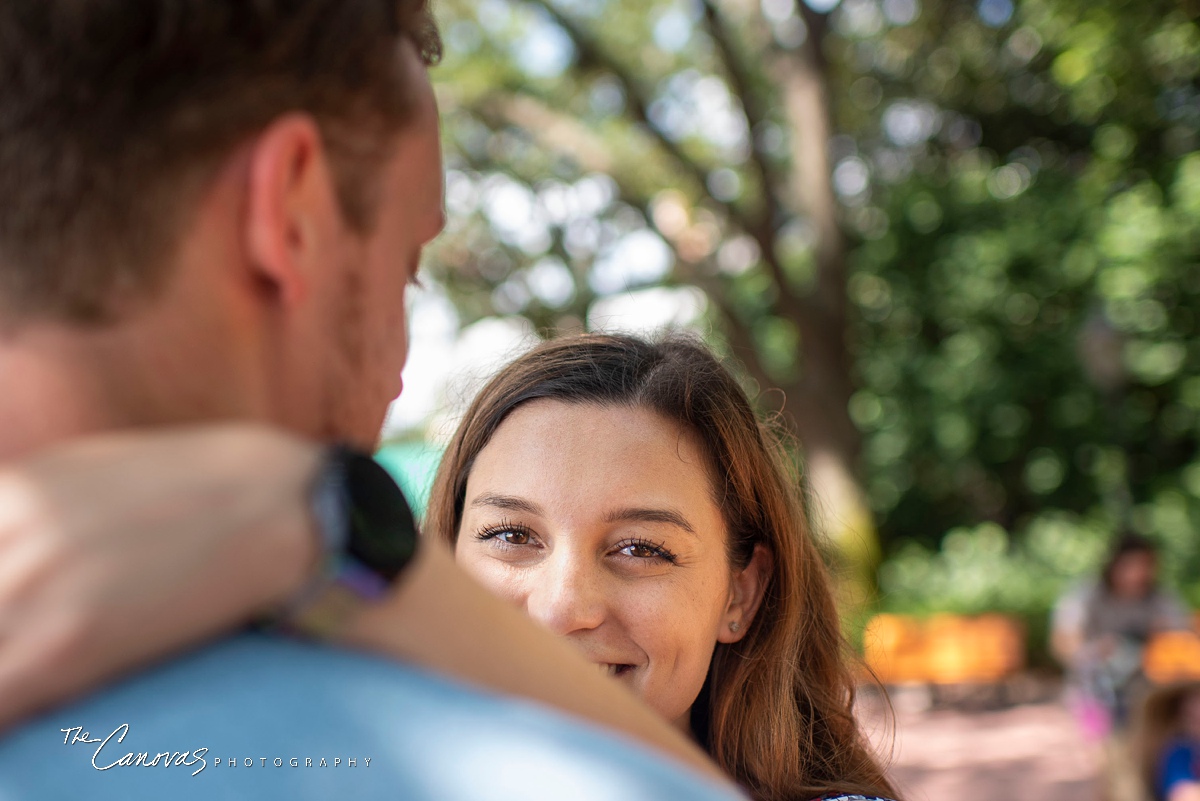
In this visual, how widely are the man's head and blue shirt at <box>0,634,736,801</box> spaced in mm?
203

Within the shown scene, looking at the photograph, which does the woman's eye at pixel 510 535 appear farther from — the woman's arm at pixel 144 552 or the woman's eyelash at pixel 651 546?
the woman's arm at pixel 144 552

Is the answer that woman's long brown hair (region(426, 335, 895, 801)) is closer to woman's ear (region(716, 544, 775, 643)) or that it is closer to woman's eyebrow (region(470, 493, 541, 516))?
woman's ear (region(716, 544, 775, 643))

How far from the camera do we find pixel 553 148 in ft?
39.5

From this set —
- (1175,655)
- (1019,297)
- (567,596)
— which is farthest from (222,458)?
(1019,297)

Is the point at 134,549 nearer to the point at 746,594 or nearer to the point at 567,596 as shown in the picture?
the point at 567,596

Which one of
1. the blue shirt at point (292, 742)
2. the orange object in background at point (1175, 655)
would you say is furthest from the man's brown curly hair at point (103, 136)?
the orange object in background at point (1175, 655)

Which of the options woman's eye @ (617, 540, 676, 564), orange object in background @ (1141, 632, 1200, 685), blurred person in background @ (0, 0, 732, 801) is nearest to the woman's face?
woman's eye @ (617, 540, 676, 564)

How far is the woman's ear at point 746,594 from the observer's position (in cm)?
205

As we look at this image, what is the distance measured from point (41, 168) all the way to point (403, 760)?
17.8 inches

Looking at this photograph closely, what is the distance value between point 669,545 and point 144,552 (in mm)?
1325

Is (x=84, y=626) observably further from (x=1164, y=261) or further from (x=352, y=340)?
(x=1164, y=261)

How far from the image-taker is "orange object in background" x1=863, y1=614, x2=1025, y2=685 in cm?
1188

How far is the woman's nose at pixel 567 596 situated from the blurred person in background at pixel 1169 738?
14.2 feet

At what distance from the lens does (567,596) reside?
1804 millimetres
